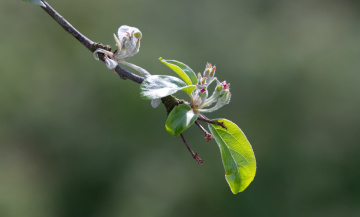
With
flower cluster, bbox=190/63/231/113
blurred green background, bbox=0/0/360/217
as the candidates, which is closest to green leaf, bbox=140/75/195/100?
flower cluster, bbox=190/63/231/113

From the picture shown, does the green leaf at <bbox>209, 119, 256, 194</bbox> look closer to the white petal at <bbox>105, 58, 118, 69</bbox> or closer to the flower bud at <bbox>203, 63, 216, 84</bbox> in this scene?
the flower bud at <bbox>203, 63, 216, 84</bbox>

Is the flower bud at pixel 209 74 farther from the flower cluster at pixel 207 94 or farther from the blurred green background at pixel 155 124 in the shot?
the blurred green background at pixel 155 124

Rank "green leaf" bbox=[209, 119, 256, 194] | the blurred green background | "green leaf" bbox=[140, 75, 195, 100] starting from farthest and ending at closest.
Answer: the blurred green background, "green leaf" bbox=[209, 119, 256, 194], "green leaf" bbox=[140, 75, 195, 100]

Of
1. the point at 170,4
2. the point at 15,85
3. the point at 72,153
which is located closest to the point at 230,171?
the point at 72,153

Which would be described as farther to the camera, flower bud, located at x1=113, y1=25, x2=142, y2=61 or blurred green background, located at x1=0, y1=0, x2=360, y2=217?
blurred green background, located at x1=0, y1=0, x2=360, y2=217

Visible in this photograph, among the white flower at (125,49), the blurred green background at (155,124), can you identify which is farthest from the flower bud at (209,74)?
the blurred green background at (155,124)

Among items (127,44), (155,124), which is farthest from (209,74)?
(155,124)

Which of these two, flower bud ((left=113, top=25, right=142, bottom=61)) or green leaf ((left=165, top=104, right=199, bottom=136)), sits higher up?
flower bud ((left=113, top=25, right=142, bottom=61))
